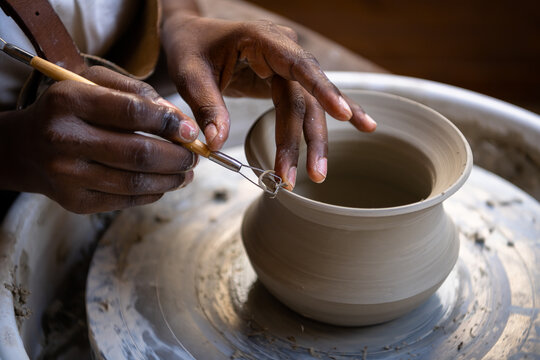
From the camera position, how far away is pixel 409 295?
2.99 feet

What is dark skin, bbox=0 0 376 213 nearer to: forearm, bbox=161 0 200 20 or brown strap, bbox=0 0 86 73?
brown strap, bbox=0 0 86 73

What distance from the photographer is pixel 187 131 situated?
0.80 meters

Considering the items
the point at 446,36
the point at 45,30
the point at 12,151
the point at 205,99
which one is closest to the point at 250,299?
the point at 205,99

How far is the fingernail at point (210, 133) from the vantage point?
848 mm

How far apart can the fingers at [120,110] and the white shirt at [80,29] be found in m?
0.37

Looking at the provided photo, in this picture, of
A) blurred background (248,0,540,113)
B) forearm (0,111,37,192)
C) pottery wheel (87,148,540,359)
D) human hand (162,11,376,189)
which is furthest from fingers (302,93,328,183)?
blurred background (248,0,540,113)

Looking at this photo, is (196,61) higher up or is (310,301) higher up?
(196,61)

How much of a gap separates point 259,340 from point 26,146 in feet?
1.68

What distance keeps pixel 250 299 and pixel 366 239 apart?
295 millimetres

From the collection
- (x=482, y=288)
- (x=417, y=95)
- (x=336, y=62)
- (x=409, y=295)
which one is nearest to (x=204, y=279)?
(x=409, y=295)

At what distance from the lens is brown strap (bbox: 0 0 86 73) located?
976 millimetres

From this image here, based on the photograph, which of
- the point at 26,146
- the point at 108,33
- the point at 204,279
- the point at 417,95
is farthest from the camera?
the point at 417,95

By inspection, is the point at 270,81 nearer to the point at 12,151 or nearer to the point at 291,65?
the point at 291,65

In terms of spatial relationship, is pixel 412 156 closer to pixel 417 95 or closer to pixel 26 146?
pixel 417 95
